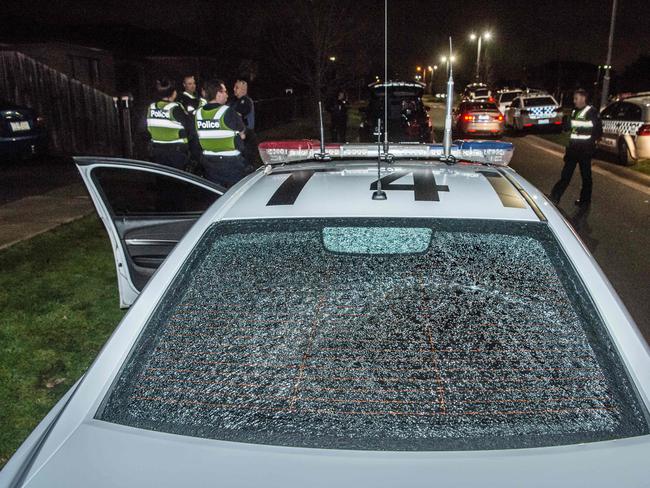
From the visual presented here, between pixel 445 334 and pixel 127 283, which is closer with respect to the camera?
pixel 445 334

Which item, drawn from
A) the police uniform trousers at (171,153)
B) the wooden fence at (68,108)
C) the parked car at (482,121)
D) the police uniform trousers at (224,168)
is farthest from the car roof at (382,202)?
the parked car at (482,121)

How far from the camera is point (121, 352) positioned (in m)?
1.64

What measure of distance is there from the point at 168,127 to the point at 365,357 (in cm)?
610

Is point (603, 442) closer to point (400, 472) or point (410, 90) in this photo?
point (400, 472)

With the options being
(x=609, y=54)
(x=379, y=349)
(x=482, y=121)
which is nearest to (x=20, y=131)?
A: (x=379, y=349)

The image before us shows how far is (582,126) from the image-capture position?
28.6ft

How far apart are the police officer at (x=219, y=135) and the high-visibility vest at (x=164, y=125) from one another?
722 millimetres

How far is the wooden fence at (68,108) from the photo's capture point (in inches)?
591

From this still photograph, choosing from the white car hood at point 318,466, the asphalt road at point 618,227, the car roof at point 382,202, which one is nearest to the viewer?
the white car hood at point 318,466

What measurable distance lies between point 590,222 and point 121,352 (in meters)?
7.53

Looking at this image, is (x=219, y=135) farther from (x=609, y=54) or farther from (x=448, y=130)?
(x=609, y=54)

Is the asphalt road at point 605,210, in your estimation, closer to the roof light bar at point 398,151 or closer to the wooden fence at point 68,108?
the wooden fence at point 68,108

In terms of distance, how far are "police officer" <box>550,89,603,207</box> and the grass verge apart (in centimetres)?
624

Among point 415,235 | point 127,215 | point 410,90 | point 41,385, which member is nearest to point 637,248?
point 415,235
